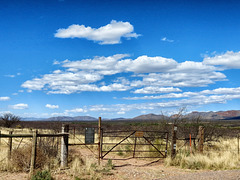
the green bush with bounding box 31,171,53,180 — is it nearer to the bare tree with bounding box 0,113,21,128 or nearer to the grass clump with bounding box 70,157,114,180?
the grass clump with bounding box 70,157,114,180

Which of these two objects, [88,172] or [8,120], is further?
[8,120]

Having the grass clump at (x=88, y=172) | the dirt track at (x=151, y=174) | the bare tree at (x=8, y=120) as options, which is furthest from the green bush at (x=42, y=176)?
the bare tree at (x=8, y=120)

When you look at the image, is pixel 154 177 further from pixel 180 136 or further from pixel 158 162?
pixel 180 136

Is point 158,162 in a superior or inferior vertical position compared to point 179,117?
inferior

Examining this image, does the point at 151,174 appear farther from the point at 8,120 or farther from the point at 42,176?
the point at 8,120

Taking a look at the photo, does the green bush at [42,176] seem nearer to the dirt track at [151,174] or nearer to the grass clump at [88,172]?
the dirt track at [151,174]

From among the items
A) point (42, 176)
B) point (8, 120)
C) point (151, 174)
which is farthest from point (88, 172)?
point (8, 120)

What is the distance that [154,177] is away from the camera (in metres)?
11.9

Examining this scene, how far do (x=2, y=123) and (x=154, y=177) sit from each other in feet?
129

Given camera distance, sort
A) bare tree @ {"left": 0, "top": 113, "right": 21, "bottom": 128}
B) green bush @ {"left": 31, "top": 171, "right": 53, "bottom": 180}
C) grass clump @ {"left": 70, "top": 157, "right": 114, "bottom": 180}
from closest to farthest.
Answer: green bush @ {"left": 31, "top": 171, "right": 53, "bottom": 180}, grass clump @ {"left": 70, "top": 157, "right": 114, "bottom": 180}, bare tree @ {"left": 0, "top": 113, "right": 21, "bottom": 128}

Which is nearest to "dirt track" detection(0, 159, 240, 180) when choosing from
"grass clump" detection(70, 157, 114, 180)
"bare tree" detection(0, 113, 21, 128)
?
"grass clump" detection(70, 157, 114, 180)

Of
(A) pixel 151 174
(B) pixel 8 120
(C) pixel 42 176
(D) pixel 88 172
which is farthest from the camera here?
(B) pixel 8 120

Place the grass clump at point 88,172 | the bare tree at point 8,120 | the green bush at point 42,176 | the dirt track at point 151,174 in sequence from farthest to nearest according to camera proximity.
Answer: the bare tree at point 8,120
the grass clump at point 88,172
the dirt track at point 151,174
the green bush at point 42,176

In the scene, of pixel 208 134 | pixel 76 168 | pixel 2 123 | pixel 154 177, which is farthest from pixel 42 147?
pixel 2 123
